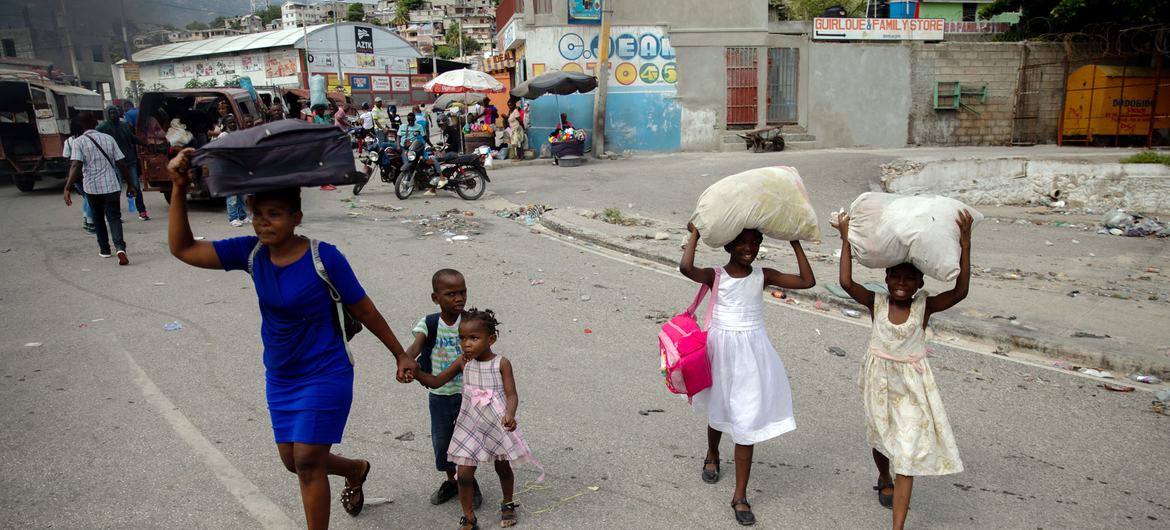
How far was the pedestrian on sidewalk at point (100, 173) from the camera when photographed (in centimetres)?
887

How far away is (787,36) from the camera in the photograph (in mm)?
22328

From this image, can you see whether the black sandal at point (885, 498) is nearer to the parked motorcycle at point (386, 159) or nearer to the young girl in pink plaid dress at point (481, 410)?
the young girl in pink plaid dress at point (481, 410)

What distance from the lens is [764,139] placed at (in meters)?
21.7

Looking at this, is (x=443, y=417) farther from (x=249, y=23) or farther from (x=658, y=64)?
(x=249, y=23)

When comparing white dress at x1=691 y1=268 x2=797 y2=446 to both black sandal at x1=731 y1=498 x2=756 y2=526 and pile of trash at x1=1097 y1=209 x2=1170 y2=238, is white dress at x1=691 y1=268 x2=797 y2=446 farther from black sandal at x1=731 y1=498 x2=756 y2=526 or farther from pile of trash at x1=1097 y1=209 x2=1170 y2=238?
pile of trash at x1=1097 y1=209 x2=1170 y2=238

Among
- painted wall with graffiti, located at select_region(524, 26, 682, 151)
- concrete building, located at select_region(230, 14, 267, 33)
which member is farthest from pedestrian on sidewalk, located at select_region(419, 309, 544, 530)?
concrete building, located at select_region(230, 14, 267, 33)

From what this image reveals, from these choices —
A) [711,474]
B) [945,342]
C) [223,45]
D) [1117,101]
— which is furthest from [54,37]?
[1117,101]

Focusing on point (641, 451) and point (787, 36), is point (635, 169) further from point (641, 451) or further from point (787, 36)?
point (641, 451)

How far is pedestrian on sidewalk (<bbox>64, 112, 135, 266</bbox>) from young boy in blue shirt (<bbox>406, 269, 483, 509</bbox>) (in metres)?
7.26

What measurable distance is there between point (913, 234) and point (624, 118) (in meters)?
19.3

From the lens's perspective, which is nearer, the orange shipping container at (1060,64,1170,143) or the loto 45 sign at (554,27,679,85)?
the orange shipping container at (1060,64,1170,143)

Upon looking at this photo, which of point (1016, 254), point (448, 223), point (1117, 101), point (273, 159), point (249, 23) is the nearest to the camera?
point (273, 159)

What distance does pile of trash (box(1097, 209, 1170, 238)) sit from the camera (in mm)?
11133

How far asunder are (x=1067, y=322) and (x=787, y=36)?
57.4 ft
